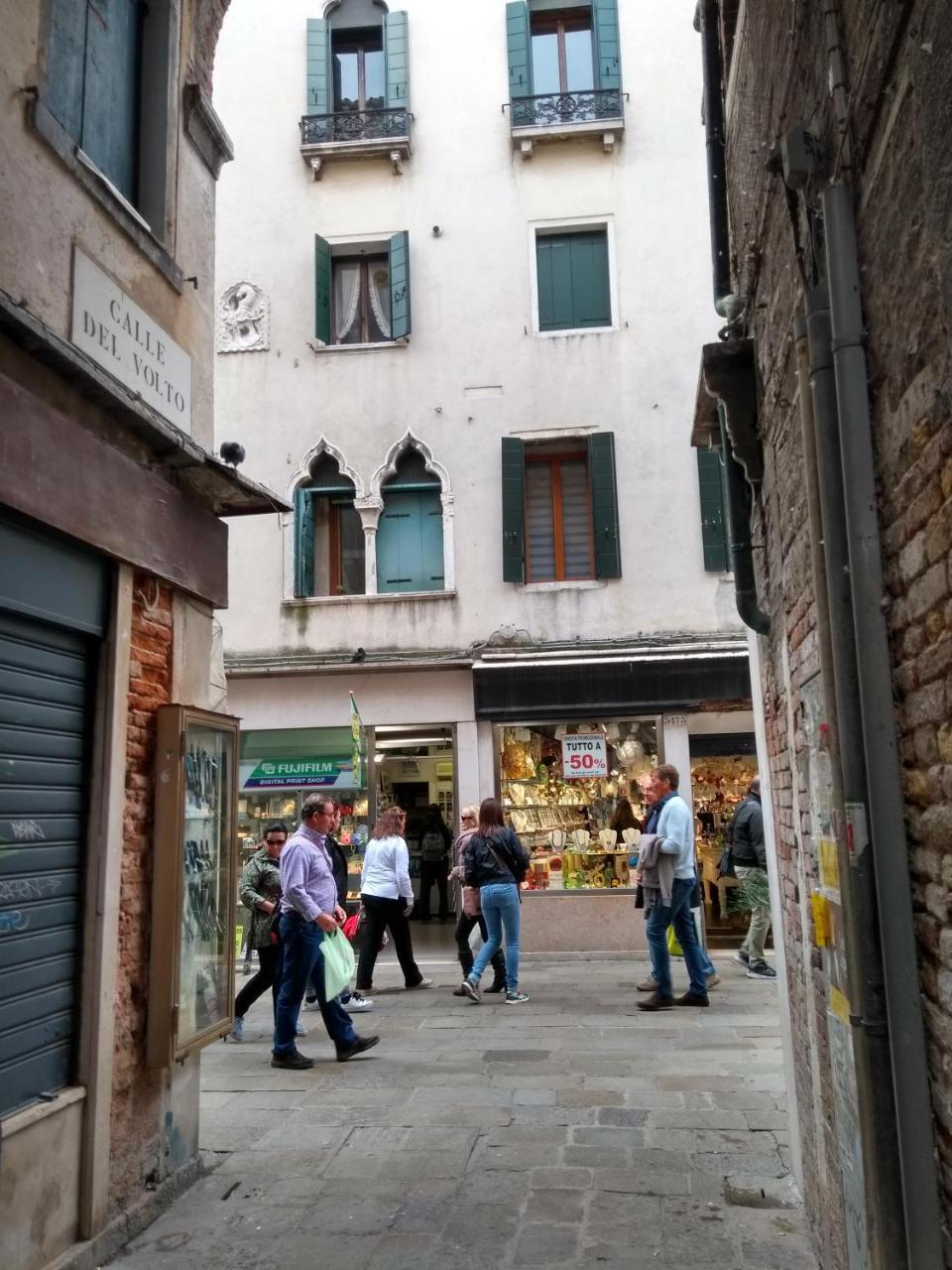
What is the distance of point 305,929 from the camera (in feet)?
22.9

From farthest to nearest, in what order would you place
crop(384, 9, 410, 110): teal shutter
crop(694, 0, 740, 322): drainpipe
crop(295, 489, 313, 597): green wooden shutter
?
crop(384, 9, 410, 110): teal shutter
crop(295, 489, 313, 597): green wooden shutter
crop(694, 0, 740, 322): drainpipe

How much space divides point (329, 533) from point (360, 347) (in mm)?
2396

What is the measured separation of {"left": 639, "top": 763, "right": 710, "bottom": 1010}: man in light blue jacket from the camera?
874 centimetres

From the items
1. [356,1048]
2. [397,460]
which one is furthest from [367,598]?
[356,1048]

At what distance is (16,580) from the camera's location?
4180 millimetres

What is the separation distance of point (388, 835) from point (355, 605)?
3980 millimetres

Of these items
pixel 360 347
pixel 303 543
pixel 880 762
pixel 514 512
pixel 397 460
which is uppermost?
pixel 360 347

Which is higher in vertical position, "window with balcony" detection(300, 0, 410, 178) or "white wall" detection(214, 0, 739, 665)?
"window with balcony" detection(300, 0, 410, 178)

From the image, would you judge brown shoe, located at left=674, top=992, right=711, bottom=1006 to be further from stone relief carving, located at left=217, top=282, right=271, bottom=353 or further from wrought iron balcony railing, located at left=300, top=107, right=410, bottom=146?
wrought iron balcony railing, located at left=300, top=107, right=410, bottom=146

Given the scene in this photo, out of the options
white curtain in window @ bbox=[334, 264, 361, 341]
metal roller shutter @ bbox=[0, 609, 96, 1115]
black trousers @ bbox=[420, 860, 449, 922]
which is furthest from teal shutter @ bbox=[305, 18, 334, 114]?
metal roller shutter @ bbox=[0, 609, 96, 1115]

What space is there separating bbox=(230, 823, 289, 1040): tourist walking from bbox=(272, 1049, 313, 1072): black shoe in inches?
23.1

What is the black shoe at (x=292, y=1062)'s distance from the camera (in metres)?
7.20

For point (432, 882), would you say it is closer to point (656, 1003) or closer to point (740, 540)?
point (656, 1003)

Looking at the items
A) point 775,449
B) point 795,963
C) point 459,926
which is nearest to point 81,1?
point 775,449
